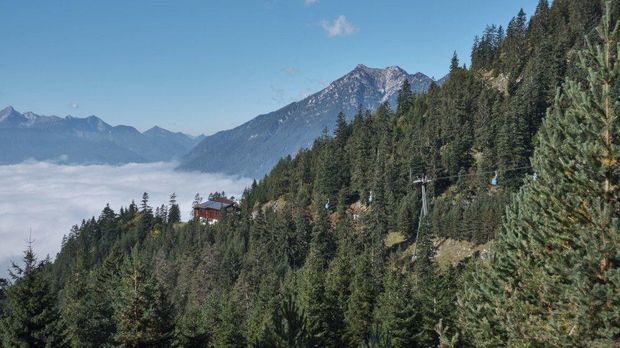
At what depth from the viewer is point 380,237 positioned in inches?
3905

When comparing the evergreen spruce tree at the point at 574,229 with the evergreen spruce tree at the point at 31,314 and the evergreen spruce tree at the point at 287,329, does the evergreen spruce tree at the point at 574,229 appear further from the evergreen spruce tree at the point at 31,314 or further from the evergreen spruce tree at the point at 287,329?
the evergreen spruce tree at the point at 31,314

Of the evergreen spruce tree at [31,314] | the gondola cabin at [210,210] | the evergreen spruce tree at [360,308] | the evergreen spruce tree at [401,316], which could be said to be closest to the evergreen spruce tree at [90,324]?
the evergreen spruce tree at [31,314]

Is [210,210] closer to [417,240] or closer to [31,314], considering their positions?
[417,240]

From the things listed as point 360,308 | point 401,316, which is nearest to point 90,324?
point 360,308

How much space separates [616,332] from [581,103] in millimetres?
6398

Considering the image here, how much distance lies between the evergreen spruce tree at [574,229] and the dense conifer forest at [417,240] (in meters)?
0.06

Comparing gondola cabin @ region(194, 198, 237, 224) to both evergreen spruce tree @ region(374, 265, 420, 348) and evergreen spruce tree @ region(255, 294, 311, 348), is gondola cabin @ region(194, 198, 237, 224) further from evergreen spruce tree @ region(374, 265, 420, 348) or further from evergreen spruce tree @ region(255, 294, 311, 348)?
evergreen spruce tree @ region(255, 294, 311, 348)

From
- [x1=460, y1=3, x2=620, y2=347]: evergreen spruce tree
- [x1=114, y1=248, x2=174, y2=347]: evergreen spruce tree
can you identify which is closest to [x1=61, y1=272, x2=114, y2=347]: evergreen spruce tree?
[x1=114, y1=248, x2=174, y2=347]: evergreen spruce tree

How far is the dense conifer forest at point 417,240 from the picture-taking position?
539 inches

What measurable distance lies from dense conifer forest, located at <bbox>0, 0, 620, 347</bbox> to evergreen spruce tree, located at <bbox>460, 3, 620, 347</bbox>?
6cm

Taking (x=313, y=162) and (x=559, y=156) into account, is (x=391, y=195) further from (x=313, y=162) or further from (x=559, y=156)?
(x=559, y=156)

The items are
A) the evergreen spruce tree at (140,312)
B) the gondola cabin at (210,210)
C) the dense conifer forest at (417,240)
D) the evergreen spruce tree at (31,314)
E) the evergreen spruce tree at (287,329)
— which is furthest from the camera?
the gondola cabin at (210,210)

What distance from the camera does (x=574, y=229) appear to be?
13.8 m

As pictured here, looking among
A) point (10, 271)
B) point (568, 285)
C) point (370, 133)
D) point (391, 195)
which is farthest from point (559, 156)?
point (370, 133)
